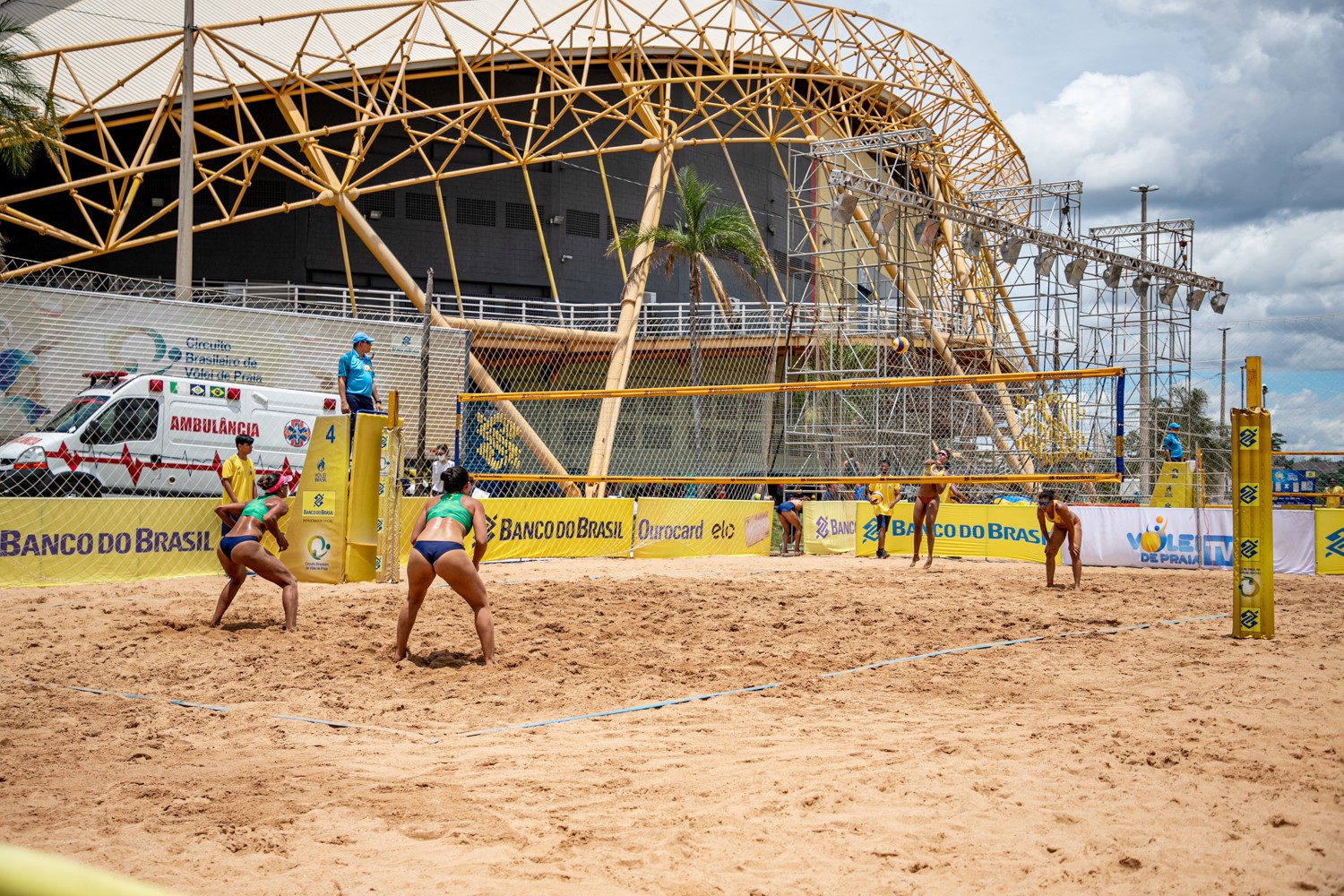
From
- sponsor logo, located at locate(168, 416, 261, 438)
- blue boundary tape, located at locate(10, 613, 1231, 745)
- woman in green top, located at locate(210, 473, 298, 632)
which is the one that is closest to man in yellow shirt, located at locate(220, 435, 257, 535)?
woman in green top, located at locate(210, 473, 298, 632)

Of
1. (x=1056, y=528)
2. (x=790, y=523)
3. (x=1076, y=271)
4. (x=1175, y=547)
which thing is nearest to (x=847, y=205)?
(x=1076, y=271)

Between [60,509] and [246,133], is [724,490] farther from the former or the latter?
[246,133]

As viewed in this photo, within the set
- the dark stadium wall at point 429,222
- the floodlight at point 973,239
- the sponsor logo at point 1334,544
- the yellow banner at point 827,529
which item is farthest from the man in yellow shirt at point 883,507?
the dark stadium wall at point 429,222

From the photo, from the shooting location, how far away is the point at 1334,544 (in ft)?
52.8

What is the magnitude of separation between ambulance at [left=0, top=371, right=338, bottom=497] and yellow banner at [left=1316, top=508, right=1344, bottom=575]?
45.8ft

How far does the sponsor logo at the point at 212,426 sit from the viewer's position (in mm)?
15367

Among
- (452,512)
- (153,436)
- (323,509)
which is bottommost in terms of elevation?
(323,509)

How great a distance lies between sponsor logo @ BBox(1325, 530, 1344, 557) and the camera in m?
16.0

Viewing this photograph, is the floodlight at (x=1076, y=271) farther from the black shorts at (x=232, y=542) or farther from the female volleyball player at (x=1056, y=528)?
the black shorts at (x=232, y=542)

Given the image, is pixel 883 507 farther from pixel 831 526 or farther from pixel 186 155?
pixel 186 155

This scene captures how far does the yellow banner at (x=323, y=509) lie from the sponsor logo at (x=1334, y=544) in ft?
43.6

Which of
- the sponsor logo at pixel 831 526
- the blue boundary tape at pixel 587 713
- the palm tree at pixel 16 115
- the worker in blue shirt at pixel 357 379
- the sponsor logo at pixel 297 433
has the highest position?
the palm tree at pixel 16 115

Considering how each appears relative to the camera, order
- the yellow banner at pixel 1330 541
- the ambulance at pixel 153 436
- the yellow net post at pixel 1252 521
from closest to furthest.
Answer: the yellow net post at pixel 1252 521 → the ambulance at pixel 153 436 → the yellow banner at pixel 1330 541

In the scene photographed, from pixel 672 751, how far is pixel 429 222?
32377 mm
